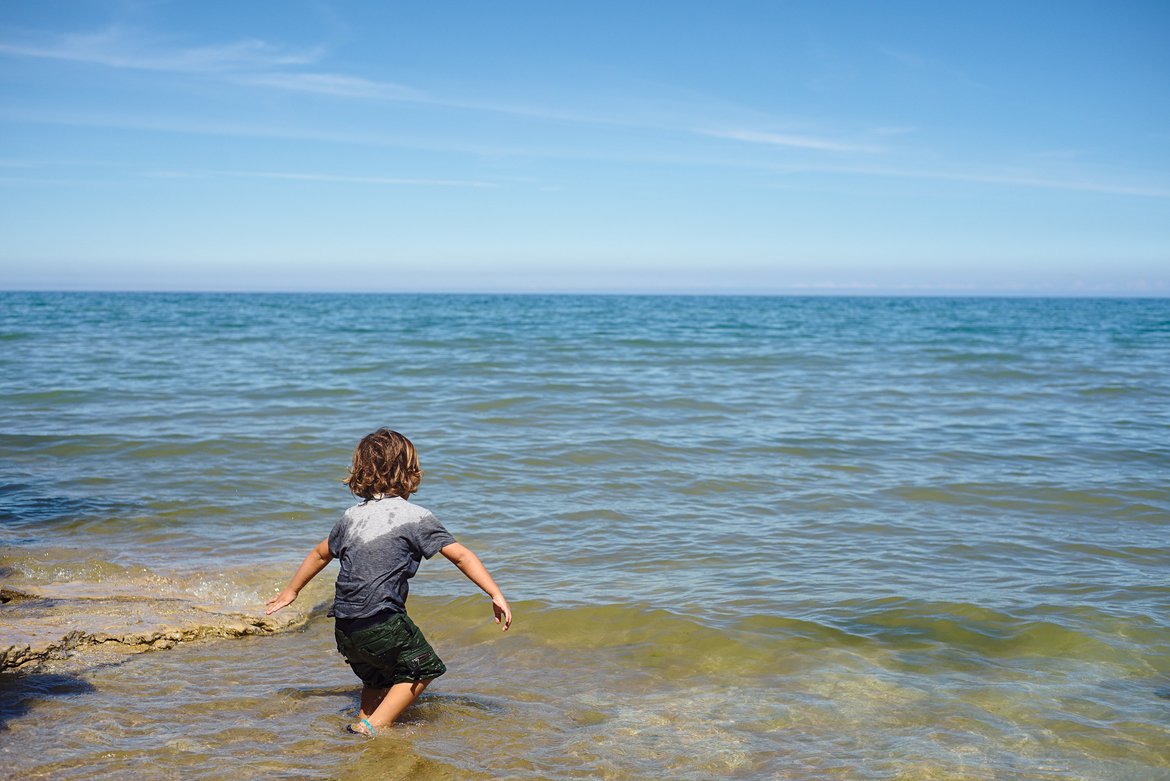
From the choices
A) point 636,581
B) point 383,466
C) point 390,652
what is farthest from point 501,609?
point 636,581

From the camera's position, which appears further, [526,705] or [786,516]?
[786,516]

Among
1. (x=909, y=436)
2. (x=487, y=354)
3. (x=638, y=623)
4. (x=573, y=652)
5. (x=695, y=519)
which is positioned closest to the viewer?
(x=573, y=652)

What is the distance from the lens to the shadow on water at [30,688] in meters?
3.97

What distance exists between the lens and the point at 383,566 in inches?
153

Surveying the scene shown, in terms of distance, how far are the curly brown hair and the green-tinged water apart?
3.60 feet

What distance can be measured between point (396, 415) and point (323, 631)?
335 inches

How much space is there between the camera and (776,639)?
17.4ft

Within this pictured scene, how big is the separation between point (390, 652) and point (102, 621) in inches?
84.8

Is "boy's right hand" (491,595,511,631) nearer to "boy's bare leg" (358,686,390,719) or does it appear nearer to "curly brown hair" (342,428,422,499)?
"curly brown hair" (342,428,422,499)

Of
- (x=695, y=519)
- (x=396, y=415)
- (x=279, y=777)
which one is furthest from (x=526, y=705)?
(x=396, y=415)

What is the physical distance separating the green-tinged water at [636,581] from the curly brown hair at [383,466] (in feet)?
3.60

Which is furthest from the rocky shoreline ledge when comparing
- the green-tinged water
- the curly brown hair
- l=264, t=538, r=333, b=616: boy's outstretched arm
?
the curly brown hair

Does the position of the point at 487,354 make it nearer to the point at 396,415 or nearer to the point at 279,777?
the point at 396,415

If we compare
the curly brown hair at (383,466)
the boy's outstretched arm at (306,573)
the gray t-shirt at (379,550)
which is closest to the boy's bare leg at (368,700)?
the gray t-shirt at (379,550)
